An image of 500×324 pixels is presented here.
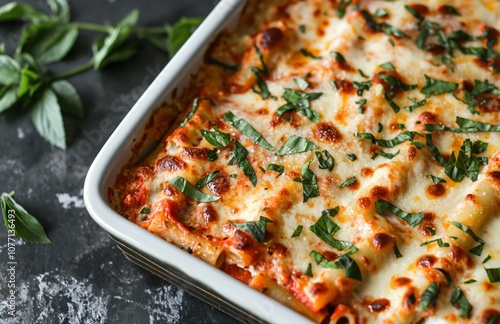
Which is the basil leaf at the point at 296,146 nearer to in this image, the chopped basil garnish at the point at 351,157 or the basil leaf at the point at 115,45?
the chopped basil garnish at the point at 351,157

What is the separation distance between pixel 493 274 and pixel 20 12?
2.88 metres

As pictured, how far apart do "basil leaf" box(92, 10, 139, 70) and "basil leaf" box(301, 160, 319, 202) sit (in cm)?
A: 146

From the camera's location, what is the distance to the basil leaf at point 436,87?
2975 millimetres

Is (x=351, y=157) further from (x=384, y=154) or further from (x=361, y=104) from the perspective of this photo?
(x=361, y=104)

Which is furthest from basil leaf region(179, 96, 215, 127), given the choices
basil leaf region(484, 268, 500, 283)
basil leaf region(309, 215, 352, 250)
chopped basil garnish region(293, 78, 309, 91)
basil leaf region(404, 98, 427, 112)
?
basil leaf region(484, 268, 500, 283)

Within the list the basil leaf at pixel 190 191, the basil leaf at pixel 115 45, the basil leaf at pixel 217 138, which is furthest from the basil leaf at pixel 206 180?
the basil leaf at pixel 115 45

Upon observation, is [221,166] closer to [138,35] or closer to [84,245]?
[84,245]

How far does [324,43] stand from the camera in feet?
10.7

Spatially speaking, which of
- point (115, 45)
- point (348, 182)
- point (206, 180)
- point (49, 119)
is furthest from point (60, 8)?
point (348, 182)

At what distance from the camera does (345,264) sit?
2.43 meters

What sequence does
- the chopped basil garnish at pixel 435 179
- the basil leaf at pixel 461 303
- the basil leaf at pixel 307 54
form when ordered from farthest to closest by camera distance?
1. the basil leaf at pixel 307 54
2. the chopped basil garnish at pixel 435 179
3. the basil leaf at pixel 461 303

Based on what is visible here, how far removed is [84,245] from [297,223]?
106 cm

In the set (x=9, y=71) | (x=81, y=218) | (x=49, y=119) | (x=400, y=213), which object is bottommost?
(x=81, y=218)

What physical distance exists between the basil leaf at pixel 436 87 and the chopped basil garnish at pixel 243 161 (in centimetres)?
86
